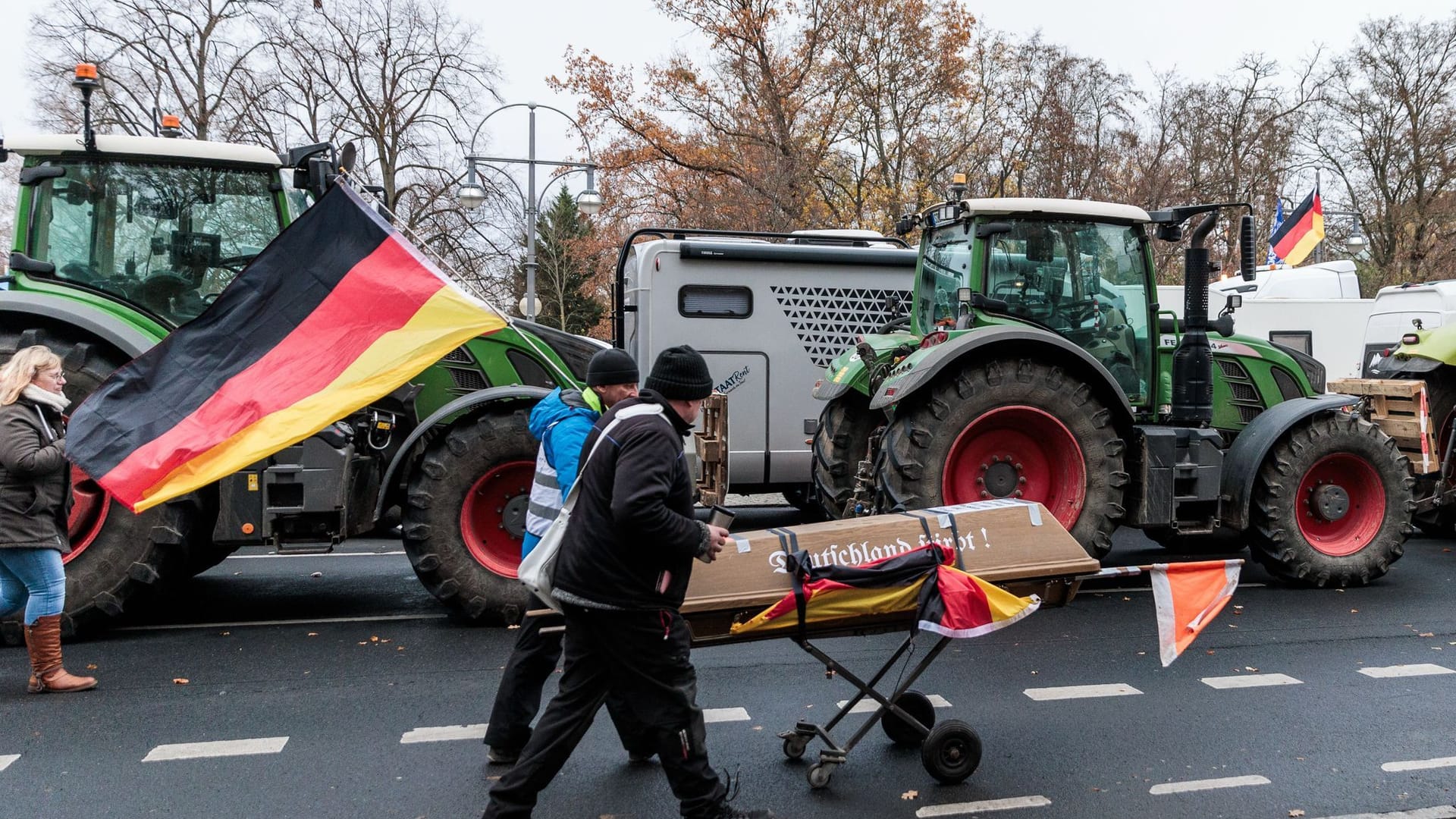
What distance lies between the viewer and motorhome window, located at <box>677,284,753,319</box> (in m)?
9.66

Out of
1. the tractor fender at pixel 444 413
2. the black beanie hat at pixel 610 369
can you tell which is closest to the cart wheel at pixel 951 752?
the black beanie hat at pixel 610 369

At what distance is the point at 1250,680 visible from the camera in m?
5.64

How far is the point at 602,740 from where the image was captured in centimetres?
482

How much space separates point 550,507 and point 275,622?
149 inches

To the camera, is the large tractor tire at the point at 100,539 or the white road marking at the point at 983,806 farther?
the large tractor tire at the point at 100,539

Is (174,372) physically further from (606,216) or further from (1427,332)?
(606,216)

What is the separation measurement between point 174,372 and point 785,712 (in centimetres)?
359

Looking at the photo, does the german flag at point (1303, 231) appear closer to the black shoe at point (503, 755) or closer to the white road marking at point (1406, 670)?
the white road marking at point (1406, 670)

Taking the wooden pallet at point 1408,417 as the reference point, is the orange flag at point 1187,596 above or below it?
below

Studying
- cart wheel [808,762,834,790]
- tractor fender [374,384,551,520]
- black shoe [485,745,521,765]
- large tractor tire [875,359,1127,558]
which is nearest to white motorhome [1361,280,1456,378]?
large tractor tire [875,359,1127,558]

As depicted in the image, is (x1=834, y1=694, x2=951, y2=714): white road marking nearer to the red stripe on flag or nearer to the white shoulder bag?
the white shoulder bag

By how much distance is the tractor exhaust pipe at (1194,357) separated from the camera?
7.43m

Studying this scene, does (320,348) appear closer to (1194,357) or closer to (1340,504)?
(1194,357)

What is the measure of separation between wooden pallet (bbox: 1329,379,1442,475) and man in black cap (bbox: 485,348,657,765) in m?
7.28
